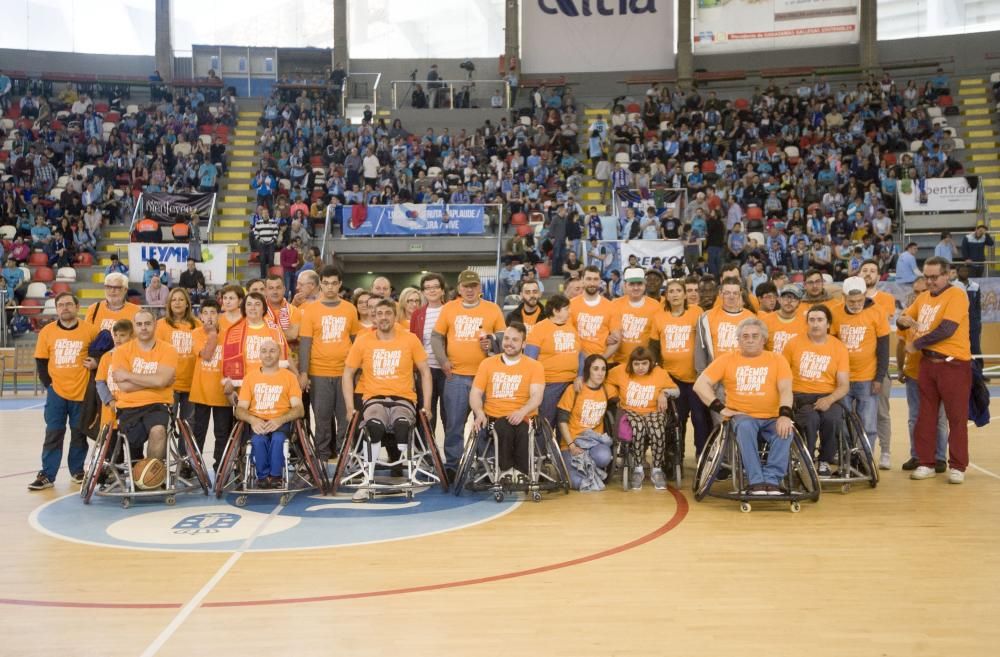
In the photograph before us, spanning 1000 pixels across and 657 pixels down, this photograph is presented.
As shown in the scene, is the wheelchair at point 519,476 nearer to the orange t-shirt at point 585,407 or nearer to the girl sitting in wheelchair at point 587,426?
the girl sitting in wheelchair at point 587,426

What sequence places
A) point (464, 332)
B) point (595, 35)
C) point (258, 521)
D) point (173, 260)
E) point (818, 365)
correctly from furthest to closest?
1. point (595, 35)
2. point (173, 260)
3. point (464, 332)
4. point (818, 365)
5. point (258, 521)

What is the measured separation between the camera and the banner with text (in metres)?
20.3

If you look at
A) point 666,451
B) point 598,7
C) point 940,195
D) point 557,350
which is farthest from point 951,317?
point 598,7

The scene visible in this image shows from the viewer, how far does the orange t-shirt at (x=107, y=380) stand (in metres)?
7.22

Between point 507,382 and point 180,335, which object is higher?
point 180,335

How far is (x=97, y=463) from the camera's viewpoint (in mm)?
7020

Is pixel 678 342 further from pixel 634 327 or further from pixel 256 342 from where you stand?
pixel 256 342

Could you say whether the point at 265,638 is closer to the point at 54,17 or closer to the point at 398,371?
the point at 398,371

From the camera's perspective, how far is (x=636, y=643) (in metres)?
4.15

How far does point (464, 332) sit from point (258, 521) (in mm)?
2199

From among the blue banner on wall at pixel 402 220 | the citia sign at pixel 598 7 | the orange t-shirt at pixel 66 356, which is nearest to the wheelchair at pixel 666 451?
the orange t-shirt at pixel 66 356

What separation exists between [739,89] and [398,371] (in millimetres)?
21708

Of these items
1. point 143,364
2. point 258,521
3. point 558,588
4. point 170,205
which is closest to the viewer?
point 558,588

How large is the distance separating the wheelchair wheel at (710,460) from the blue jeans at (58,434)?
494 cm
